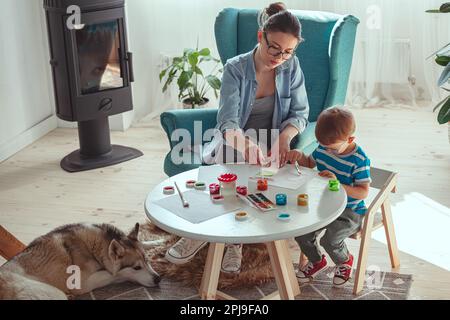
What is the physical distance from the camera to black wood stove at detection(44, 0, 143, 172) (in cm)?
388

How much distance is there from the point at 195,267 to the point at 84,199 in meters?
0.96

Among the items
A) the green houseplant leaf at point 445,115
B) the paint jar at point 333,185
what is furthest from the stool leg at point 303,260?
the green houseplant leaf at point 445,115

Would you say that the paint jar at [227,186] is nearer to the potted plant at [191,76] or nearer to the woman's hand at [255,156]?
the woman's hand at [255,156]

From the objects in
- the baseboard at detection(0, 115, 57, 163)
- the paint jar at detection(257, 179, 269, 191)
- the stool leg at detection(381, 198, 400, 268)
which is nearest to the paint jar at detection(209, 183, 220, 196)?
the paint jar at detection(257, 179, 269, 191)

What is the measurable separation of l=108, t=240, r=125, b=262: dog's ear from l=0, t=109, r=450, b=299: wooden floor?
55 centimetres

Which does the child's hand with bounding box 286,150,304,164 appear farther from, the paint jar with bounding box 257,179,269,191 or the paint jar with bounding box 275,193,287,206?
the paint jar with bounding box 275,193,287,206

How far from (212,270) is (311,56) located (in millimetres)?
1271

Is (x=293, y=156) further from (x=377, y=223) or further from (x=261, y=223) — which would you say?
(x=261, y=223)

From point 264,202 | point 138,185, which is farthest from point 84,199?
point 264,202

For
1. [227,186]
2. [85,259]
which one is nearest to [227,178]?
[227,186]

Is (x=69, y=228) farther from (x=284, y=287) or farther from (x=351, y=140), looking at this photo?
(x=351, y=140)

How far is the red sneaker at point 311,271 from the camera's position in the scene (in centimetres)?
285

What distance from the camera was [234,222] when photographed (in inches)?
94.1

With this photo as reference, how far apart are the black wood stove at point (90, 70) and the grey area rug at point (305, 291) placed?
1.36 m
